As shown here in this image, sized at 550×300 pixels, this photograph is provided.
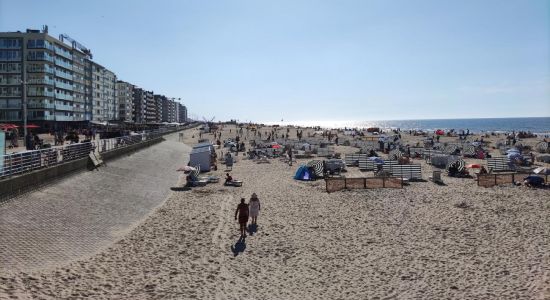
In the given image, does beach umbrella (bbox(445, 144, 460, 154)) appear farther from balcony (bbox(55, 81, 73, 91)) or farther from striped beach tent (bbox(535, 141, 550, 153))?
balcony (bbox(55, 81, 73, 91))

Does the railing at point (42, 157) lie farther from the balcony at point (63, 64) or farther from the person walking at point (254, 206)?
the balcony at point (63, 64)

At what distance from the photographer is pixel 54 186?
17656mm

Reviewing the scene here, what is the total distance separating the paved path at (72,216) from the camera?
1129 centimetres

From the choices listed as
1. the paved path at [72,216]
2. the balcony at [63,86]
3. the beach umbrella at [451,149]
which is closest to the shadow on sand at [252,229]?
the paved path at [72,216]

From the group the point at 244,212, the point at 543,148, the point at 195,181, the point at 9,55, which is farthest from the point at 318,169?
the point at 9,55

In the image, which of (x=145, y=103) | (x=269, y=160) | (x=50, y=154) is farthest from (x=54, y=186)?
(x=145, y=103)

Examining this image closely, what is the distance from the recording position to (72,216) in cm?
1497

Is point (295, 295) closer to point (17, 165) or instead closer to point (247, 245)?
point (247, 245)

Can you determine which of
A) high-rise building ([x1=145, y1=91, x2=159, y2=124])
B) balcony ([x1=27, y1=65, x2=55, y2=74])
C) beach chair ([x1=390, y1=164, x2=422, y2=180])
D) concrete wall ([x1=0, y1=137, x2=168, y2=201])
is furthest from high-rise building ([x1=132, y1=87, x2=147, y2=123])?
beach chair ([x1=390, y1=164, x2=422, y2=180])

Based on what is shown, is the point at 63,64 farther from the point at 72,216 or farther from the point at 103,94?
the point at 72,216

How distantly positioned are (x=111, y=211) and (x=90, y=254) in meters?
5.08

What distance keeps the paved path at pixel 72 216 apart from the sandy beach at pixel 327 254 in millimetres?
635

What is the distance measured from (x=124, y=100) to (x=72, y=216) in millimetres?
130095

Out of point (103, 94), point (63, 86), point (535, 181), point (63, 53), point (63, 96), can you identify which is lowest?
point (535, 181)
